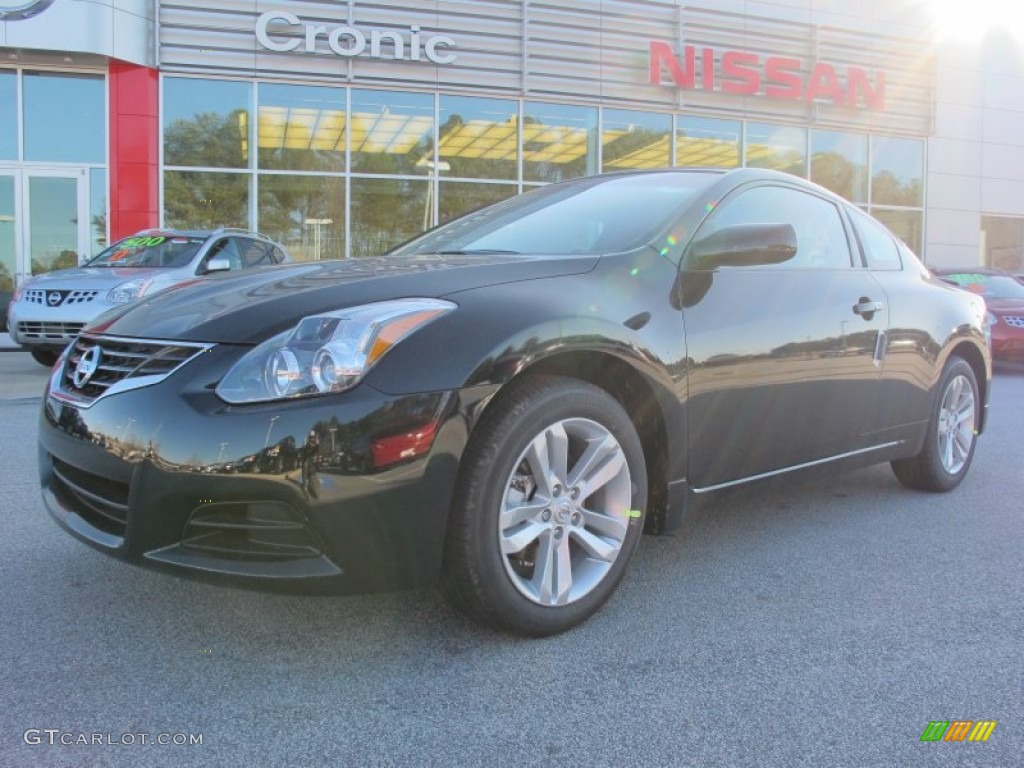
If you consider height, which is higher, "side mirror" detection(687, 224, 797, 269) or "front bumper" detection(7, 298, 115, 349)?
"side mirror" detection(687, 224, 797, 269)

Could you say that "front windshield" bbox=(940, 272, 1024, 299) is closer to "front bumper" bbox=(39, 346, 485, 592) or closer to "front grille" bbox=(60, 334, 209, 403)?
"front bumper" bbox=(39, 346, 485, 592)

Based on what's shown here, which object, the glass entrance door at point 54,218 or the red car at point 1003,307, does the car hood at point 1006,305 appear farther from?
the glass entrance door at point 54,218

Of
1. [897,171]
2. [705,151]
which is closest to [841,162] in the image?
[897,171]

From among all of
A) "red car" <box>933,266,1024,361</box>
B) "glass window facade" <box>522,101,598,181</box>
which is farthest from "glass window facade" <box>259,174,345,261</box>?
"red car" <box>933,266,1024,361</box>

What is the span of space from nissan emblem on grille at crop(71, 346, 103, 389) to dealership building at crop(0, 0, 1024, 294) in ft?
38.5

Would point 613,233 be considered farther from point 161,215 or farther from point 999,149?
point 999,149

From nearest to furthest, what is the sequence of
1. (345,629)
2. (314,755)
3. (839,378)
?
(314,755) < (345,629) < (839,378)

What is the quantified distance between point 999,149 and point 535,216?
2078cm

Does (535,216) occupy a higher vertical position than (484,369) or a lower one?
higher

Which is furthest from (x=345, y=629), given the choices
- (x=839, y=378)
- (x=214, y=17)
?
(x=214, y=17)

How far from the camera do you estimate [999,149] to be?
65.6 ft

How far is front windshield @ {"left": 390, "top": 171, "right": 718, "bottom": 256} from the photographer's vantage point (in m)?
3.06

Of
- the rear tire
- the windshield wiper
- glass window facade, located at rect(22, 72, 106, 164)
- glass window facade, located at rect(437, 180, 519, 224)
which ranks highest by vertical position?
glass window facade, located at rect(22, 72, 106, 164)

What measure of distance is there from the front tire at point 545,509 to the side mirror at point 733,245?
68 centimetres
